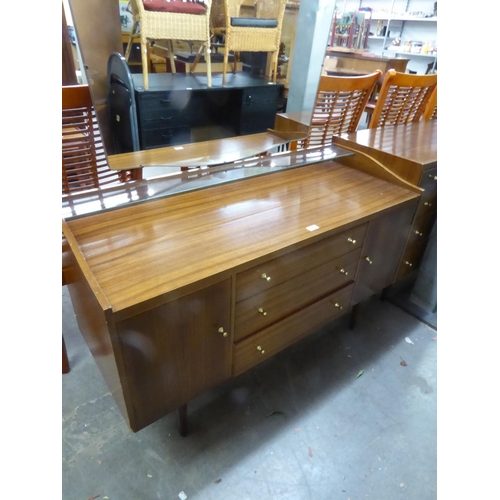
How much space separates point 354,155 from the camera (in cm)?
149

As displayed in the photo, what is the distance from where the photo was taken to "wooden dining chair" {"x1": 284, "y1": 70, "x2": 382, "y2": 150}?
1.58 m

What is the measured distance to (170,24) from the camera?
3.38 ft

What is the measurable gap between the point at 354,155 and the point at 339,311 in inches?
26.8

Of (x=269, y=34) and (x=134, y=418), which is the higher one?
(x=269, y=34)

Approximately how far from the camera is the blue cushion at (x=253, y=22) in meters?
1.13

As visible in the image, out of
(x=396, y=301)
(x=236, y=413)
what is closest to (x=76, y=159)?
(x=236, y=413)

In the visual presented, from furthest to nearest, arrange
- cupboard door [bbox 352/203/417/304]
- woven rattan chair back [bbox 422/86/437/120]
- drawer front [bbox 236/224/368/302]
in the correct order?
woven rattan chair back [bbox 422/86/437/120] → cupboard door [bbox 352/203/417/304] → drawer front [bbox 236/224/368/302]

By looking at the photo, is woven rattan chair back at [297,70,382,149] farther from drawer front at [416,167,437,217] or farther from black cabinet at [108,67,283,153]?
drawer front at [416,167,437,217]

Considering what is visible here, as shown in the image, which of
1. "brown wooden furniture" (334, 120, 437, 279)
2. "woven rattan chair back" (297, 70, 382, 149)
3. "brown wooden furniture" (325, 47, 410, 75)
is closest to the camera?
"brown wooden furniture" (334, 120, 437, 279)

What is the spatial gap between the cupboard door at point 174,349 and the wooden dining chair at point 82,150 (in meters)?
0.36

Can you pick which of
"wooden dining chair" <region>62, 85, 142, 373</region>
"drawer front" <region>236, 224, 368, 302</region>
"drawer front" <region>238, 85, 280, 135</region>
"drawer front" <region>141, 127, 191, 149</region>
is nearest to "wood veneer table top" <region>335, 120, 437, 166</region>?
"drawer front" <region>238, 85, 280, 135</region>

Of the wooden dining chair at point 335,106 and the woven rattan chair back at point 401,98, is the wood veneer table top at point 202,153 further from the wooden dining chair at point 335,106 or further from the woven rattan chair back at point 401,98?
the woven rattan chair back at point 401,98

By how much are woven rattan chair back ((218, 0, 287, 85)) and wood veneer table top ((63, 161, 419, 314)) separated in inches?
17.7
